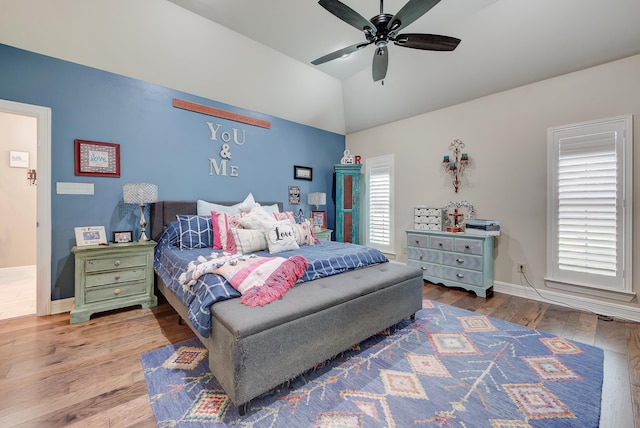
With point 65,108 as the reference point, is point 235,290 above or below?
below

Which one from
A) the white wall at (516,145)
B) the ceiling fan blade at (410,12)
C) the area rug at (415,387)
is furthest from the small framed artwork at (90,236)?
the white wall at (516,145)

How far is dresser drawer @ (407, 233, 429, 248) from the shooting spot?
386 cm

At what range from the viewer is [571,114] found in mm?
3002

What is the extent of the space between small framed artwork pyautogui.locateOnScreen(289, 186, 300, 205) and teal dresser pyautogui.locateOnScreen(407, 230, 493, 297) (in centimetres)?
199

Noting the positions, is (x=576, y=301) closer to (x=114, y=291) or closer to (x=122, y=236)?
(x=114, y=291)

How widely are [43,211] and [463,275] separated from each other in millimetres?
4841

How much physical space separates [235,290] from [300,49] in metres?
3.22

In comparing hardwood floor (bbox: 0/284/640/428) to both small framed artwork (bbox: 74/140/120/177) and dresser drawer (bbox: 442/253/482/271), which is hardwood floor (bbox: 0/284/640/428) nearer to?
dresser drawer (bbox: 442/253/482/271)

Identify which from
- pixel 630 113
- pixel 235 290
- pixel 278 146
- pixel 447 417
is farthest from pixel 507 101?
pixel 235 290

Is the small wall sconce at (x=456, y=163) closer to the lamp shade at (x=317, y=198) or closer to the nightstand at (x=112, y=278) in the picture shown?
the lamp shade at (x=317, y=198)

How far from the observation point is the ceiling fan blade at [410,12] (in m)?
1.85

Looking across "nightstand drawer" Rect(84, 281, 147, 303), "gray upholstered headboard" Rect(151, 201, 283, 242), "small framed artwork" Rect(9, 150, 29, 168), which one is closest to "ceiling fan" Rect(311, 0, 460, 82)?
"gray upholstered headboard" Rect(151, 201, 283, 242)

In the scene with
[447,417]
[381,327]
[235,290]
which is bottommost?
[447,417]

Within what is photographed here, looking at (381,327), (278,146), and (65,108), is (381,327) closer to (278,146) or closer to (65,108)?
(278,146)
